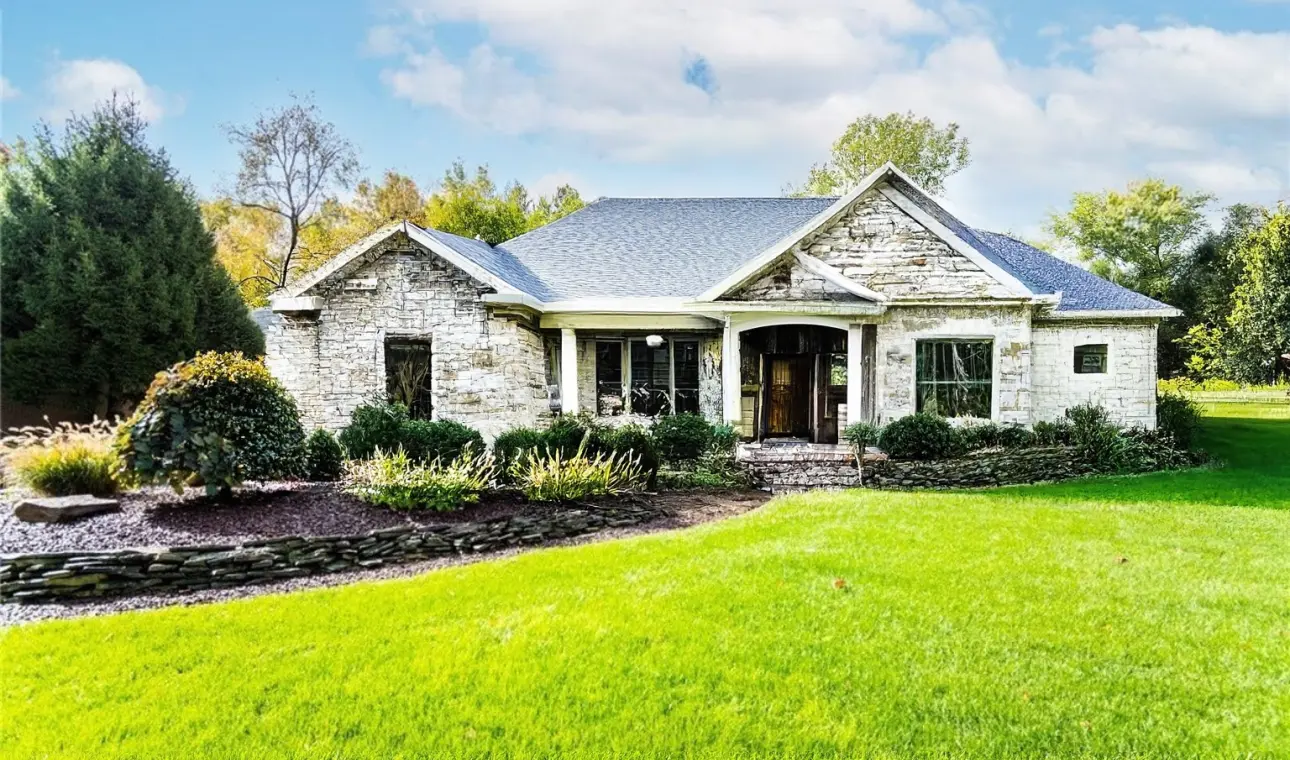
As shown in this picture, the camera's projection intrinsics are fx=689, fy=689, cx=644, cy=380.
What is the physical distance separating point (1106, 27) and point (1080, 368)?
709 cm

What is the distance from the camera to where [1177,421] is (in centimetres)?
1410

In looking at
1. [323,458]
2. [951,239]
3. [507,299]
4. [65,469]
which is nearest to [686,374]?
[507,299]

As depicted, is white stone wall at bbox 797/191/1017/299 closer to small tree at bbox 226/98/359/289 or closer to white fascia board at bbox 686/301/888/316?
white fascia board at bbox 686/301/888/316

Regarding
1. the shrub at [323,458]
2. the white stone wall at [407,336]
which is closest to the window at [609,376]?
the white stone wall at [407,336]

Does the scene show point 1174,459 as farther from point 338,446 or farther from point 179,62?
point 179,62

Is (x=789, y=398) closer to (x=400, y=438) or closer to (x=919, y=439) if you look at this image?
(x=919, y=439)

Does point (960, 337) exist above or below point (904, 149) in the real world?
below

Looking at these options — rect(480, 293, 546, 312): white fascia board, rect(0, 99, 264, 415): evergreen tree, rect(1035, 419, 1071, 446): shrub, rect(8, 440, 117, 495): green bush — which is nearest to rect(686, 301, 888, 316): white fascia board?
rect(480, 293, 546, 312): white fascia board

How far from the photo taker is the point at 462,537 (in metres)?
7.32

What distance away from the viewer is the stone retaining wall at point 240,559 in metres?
5.90

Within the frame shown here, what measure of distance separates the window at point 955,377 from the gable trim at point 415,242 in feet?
24.5

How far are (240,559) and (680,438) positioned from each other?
6.62m

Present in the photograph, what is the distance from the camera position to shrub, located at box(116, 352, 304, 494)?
7.32 metres

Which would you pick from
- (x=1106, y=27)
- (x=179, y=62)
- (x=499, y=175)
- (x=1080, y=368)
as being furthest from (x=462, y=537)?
(x=499, y=175)
